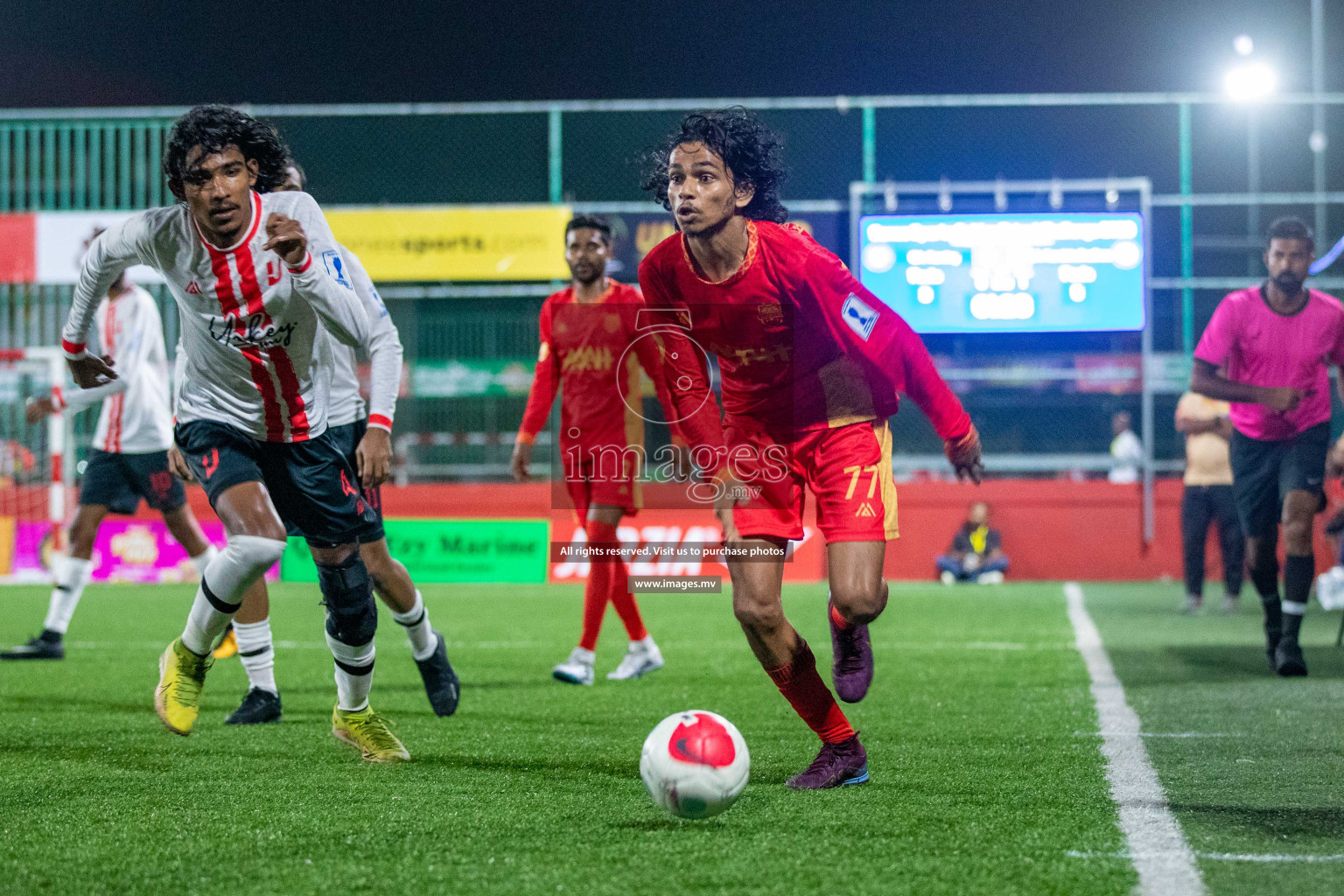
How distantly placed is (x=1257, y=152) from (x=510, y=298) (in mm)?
16528

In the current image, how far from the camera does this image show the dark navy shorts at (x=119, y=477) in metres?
8.08

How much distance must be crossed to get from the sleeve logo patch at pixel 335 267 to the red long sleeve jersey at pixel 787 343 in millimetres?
927

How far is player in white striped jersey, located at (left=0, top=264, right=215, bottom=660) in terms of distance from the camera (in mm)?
8000

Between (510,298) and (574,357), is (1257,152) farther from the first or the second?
(574,357)

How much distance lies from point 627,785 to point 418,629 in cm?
154

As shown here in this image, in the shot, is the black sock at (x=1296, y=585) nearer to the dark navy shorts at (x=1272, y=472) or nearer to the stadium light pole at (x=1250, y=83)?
the dark navy shorts at (x=1272, y=472)

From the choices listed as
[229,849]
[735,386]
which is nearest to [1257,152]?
[735,386]

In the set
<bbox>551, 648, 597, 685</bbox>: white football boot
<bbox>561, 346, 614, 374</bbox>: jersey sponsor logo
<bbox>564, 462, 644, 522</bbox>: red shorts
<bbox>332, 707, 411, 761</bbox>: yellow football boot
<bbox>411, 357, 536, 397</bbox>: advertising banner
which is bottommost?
<bbox>551, 648, 597, 685</bbox>: white football boot

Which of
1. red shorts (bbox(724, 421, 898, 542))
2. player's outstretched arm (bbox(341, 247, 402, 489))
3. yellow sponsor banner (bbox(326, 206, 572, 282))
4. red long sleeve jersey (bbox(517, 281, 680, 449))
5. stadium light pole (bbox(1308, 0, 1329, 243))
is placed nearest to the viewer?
red shorts (bbox(724, 421, 898, 542))

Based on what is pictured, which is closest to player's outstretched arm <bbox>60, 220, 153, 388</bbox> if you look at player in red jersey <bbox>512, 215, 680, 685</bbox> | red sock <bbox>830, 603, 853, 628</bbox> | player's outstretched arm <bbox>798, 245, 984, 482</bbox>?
player's outstretched arm <bbox>798, 245, 984, 482</bbox>

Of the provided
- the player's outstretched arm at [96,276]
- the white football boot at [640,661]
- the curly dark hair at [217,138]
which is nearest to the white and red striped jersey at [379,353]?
the curly dark hair at [217,138]

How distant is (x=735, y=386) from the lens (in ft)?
14.5

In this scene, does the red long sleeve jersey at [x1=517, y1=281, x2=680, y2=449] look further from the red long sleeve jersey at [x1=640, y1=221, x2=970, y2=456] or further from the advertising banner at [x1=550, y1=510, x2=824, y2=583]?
the advertising banner at [x1=550, y1=510, x2=824, y2=583]

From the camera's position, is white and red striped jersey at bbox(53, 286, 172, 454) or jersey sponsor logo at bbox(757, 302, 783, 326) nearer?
jersey sponsor logo at bbox(757, 302, 783, 326)
